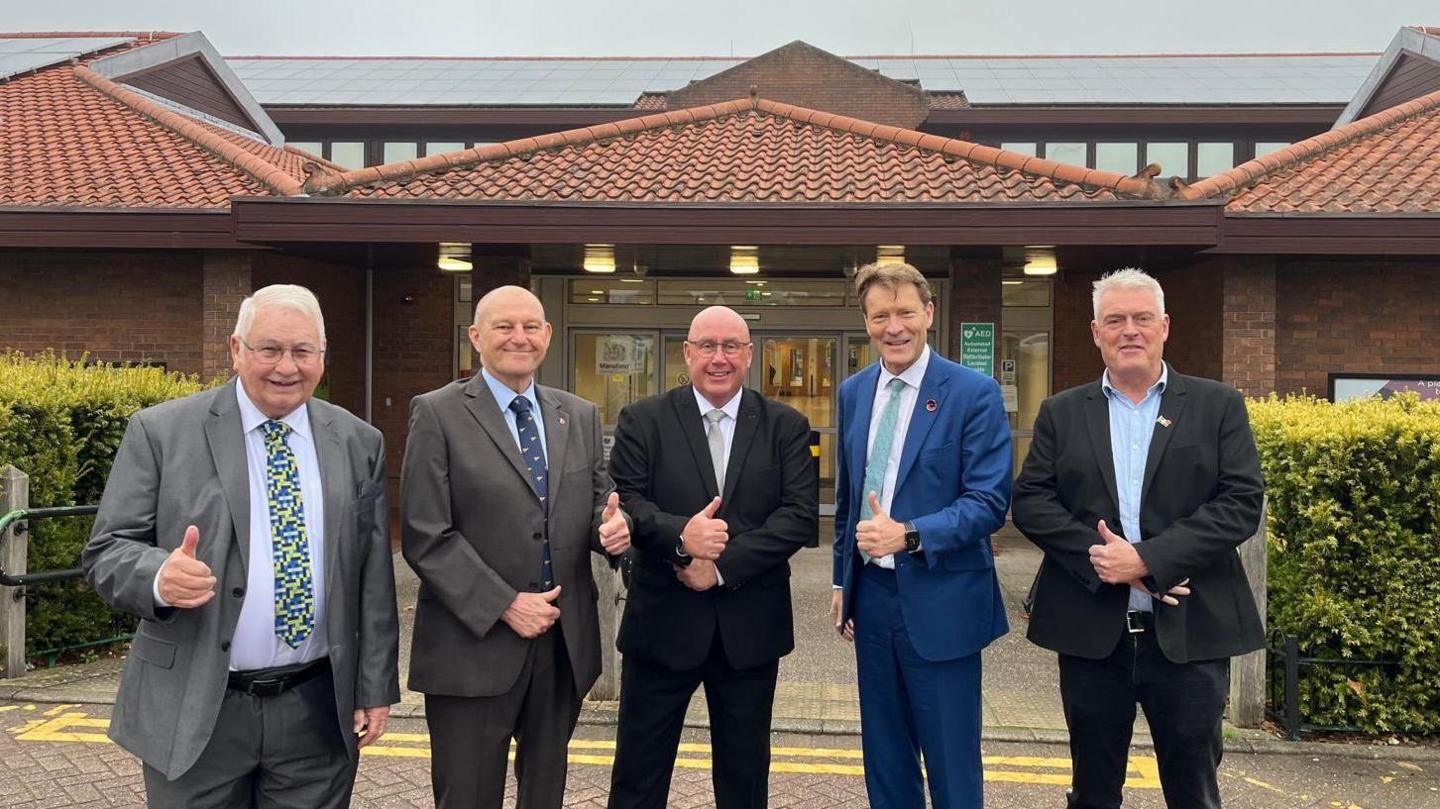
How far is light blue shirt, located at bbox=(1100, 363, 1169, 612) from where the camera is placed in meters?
3.49

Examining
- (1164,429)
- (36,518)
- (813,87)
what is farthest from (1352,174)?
(813,87)

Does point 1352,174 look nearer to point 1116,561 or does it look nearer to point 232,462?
point 1116,561

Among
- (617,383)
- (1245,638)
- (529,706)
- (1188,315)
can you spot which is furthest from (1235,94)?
(529,706)

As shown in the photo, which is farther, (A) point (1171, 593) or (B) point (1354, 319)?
(B) point (1354, 319)

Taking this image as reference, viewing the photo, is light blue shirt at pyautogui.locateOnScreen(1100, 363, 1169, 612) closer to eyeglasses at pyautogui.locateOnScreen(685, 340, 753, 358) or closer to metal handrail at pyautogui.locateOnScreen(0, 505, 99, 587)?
eyeglasses at pyautogui.locateOnScreen(685, 340, 753, 358)

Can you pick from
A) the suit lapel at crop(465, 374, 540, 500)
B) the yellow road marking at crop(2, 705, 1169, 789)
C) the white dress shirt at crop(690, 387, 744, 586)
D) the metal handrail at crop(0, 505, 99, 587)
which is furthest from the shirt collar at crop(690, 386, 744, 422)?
the metal handrail at crop(0, 505, 99, 587)

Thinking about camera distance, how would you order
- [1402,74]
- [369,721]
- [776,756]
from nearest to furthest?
[369,721] → [776,756] → [1402,74]

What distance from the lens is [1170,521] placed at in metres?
3.44

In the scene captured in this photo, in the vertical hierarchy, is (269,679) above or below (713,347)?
below

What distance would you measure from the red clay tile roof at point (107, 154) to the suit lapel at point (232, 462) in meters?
8.09

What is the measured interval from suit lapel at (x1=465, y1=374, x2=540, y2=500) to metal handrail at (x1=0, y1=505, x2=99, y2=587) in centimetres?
379

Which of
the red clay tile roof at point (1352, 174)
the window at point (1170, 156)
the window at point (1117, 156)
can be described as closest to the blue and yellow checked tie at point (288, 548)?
the red clay tile roof at point (1352, 174)

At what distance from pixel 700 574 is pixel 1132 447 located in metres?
1.53

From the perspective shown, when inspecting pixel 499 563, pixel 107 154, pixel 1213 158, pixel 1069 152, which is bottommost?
pixel 499 563
